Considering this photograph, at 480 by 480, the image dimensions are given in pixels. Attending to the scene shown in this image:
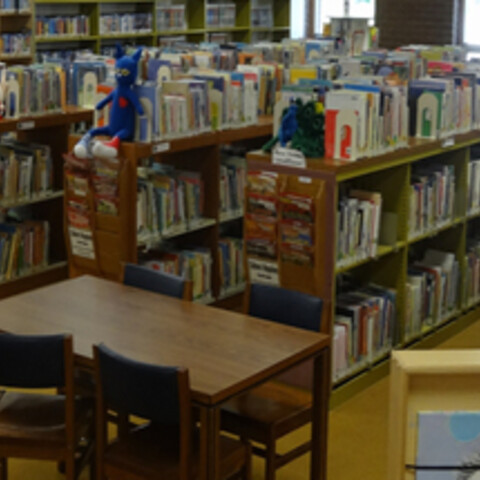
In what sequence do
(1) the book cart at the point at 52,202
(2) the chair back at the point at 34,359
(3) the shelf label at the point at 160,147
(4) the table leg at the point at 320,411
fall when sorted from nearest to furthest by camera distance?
(2) the chair back at the point at 34,359 → (4) the table leg at the point at 320,411 → (3) the shelf label at the point at 160,147 → (1) the book cart at the point at 52,202

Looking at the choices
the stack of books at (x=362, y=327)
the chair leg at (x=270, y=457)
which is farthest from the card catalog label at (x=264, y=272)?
the chair leg at (x=270, y=457)

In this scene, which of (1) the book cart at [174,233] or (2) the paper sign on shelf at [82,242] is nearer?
(1) the book cart at [174,233]

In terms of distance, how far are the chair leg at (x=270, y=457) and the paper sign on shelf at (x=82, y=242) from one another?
202 cm

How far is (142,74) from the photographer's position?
24.1 feet

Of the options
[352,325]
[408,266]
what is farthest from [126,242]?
[408,266]

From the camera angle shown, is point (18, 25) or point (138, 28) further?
point (138, 28)

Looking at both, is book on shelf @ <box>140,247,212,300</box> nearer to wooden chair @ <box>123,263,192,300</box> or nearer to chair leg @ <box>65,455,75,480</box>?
wooden chair @ <box>123,263,192,300</box>

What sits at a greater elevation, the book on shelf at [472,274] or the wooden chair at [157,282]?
the wooden chair at [157,282]

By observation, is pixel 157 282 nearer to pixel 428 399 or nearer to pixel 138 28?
pixel 428 399

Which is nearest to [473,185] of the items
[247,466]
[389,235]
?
[389,235]

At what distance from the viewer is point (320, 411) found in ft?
12.4

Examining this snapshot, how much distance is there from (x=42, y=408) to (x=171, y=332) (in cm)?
60

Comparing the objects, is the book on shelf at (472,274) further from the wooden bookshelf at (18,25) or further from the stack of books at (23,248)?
the wooden bookshelf at (18,25)

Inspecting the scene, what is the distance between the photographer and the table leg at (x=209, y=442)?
3.13 metres
